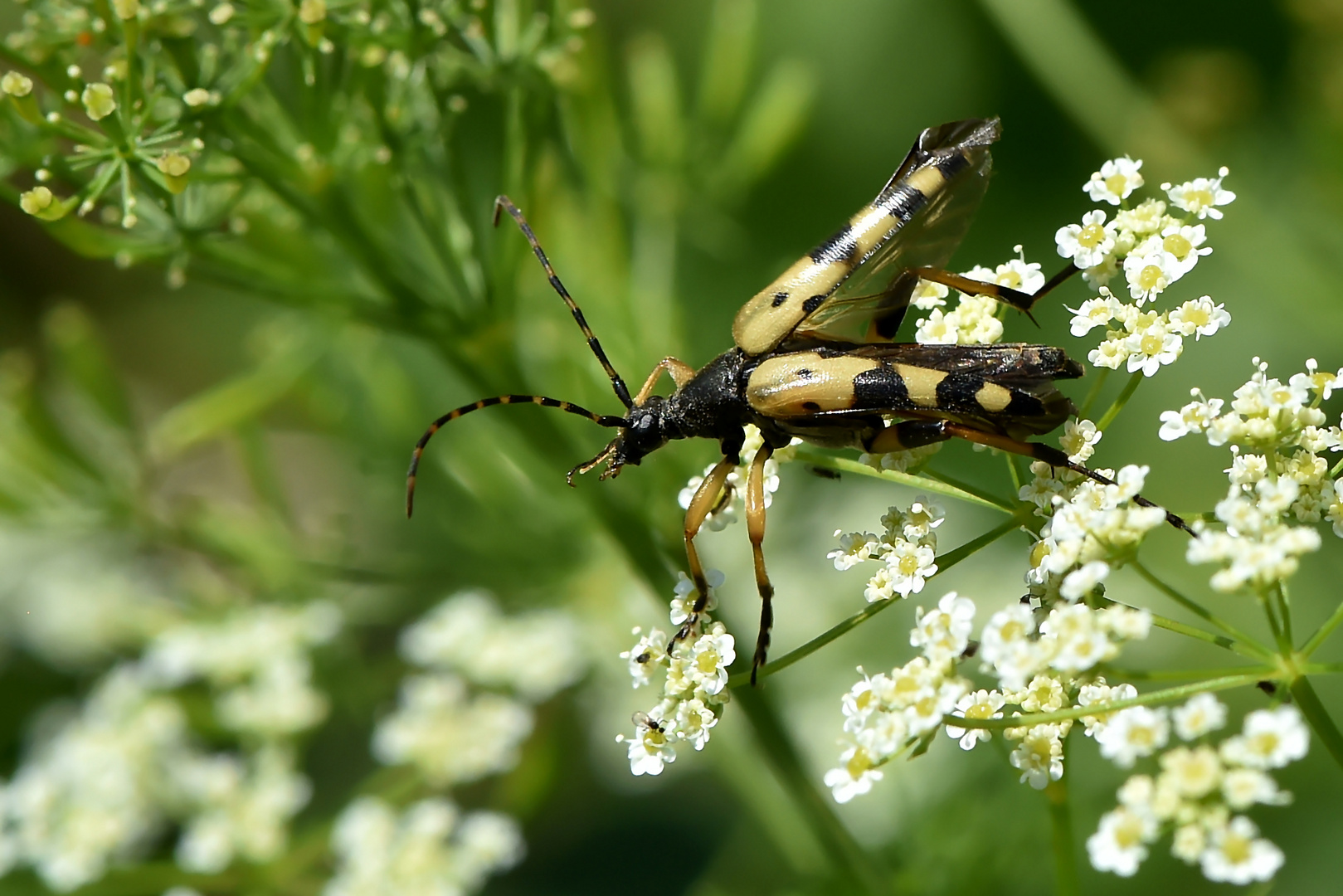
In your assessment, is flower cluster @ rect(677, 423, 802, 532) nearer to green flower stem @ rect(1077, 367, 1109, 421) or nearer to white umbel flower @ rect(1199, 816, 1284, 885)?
green flower stem @ rect(1077, 367, 1109, 421)

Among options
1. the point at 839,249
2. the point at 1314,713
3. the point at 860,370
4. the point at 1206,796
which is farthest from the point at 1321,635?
the point at 839,249

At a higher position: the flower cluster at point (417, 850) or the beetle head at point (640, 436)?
the beetle head at point (640, 436)

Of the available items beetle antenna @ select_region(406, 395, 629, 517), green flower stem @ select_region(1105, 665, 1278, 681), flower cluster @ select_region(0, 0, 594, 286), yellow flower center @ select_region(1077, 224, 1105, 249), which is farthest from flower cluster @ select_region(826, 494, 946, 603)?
flower cluster @ select_region(0, 0, 594, 286)

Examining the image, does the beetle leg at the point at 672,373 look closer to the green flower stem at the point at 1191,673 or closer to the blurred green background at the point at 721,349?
the blurred green background at the point at 721,349

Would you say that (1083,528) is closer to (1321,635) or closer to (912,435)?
(1321,635)

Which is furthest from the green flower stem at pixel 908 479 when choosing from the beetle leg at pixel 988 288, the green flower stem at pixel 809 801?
the green flower stem at pixel 809 801

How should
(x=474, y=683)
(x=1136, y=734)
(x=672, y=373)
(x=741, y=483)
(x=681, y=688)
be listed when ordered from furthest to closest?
(x=474, y=683) < (x=672, y=373) < (x=741, y=483) < (x=681, y=688) < (x=1136, y=734)
